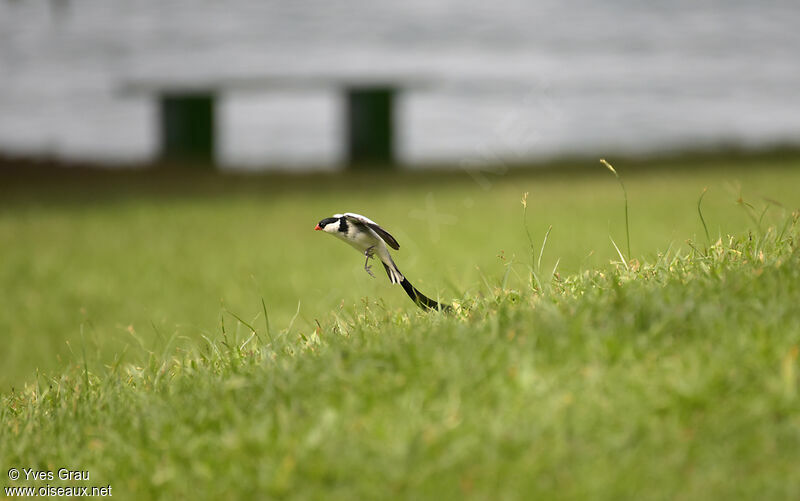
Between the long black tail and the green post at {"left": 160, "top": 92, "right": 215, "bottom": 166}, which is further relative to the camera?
the green post at {"left": 160, "top": 92, "right": 215, "bottom": 166}

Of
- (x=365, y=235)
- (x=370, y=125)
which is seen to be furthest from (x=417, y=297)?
(x=370, y=125)

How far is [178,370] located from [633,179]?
9989mm

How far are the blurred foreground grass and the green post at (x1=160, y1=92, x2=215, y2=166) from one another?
193cm

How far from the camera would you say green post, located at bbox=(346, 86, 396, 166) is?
48.7 feet

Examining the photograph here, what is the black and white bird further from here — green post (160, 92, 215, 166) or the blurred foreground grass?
green post (160, 92, 215, 166)

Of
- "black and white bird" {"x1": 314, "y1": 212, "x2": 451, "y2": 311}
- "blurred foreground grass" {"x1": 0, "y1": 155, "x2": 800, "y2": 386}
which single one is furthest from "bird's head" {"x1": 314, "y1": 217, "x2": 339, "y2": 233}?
"blurred foreground grass" {"x1": 0, "y1": 155, "x2": 800, "y2": 386}

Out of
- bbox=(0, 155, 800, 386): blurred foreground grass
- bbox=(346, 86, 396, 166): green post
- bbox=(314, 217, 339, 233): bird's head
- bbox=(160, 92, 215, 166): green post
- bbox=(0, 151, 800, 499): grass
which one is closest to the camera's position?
bbox=(0, 151, 800, 499): grass

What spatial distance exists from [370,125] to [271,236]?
22.8 feet

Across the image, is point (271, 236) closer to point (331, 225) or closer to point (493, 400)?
point (331, 225)

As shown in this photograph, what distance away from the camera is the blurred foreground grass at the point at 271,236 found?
5.14 m

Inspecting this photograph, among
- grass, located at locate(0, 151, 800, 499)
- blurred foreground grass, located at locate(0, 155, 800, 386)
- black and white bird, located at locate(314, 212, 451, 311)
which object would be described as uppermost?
black and white bird, located at locate(314, 212, 451, 311)

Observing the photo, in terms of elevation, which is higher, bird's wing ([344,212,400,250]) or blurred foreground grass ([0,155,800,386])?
bird's wing ([344,212,400,250])

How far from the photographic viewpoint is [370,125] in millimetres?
14891

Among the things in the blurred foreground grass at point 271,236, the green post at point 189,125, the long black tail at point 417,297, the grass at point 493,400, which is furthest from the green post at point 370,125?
the long black tail at point 417,297
